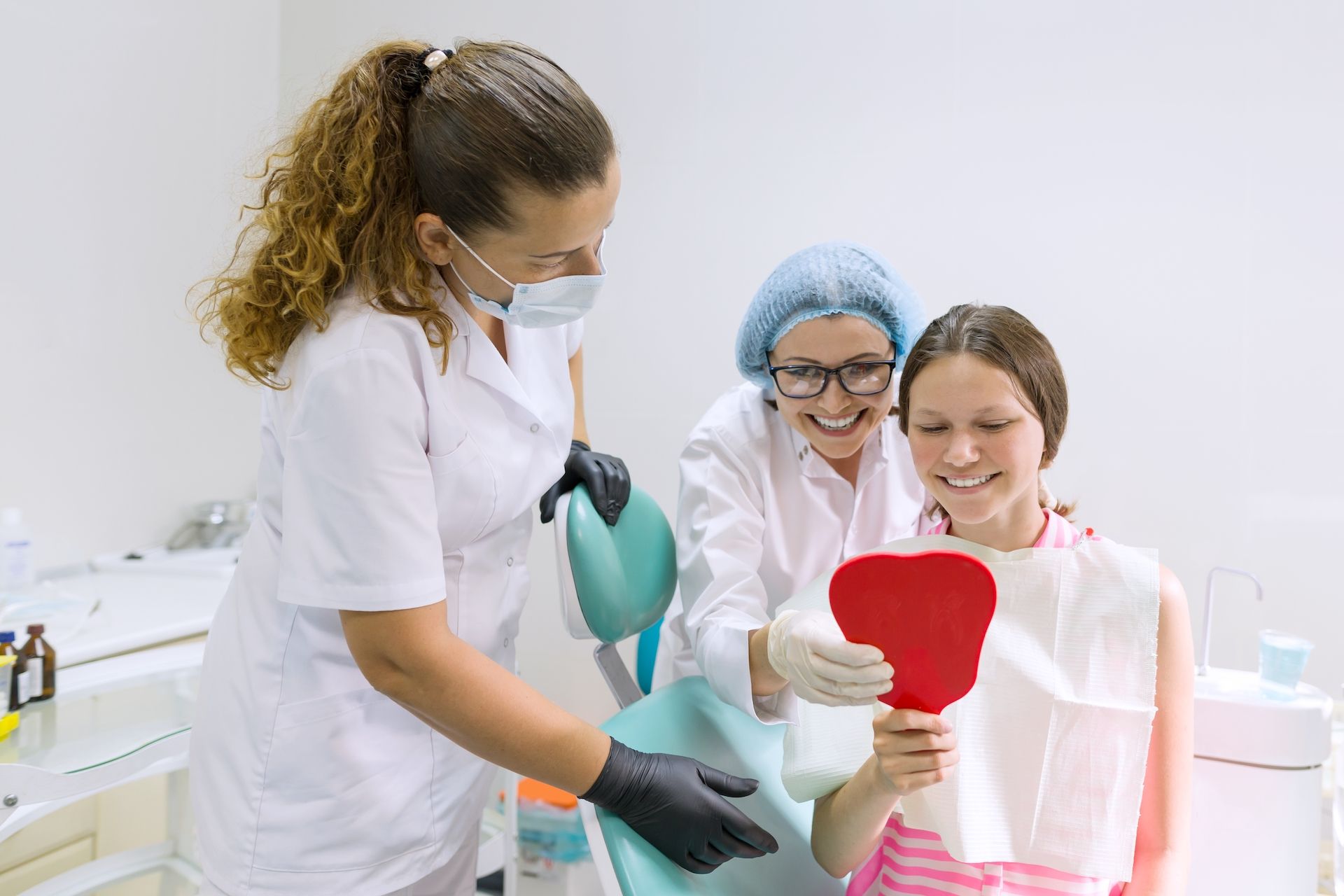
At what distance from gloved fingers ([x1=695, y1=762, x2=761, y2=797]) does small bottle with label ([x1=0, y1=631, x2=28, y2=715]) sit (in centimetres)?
119

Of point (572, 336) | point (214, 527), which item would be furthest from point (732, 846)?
point (214, 527)

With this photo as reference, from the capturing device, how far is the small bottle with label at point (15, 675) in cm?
140

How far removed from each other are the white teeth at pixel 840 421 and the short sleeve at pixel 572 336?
419mm

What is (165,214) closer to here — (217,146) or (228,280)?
(217,146)

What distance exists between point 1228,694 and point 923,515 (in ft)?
1.74

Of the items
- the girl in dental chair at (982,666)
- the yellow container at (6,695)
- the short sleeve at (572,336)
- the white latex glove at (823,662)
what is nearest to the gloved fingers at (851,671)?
the white latex glove at (823,662)

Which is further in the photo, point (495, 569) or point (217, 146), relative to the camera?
point (217, 146)

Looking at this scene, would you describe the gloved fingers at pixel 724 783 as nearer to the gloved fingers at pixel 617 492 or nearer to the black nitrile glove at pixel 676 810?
the black nitrile glove at pixel 676 810

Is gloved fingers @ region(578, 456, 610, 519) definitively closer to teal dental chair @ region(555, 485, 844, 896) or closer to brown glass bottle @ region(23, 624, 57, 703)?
teal dental chair @ region(555, 485, 844, 896)

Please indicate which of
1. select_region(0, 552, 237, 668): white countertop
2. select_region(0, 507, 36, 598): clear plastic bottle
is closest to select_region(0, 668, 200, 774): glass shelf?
select_region(0, 552, 237, 668): white countertop

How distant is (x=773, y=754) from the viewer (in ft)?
4.23

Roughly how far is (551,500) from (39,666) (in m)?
0.95

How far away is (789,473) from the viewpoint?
144 cm

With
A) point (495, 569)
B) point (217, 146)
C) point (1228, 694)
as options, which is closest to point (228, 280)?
point (495, 569)
